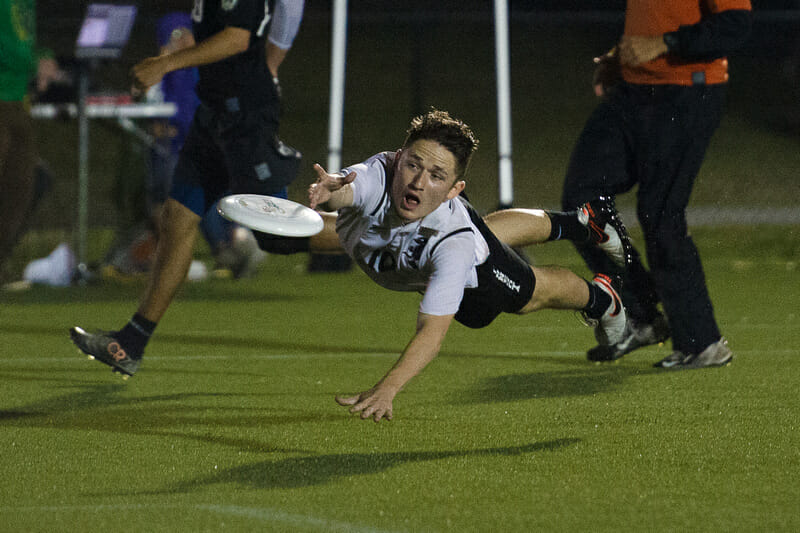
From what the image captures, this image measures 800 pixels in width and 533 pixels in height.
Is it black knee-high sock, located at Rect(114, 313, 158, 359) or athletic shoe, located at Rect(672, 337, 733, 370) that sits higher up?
black knee-high sock, located at Rect(114, 313, 158, 359)

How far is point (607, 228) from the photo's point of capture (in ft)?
14.4

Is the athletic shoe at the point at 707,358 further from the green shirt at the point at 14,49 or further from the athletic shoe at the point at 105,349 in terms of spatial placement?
the green shirt at the point at 14,49

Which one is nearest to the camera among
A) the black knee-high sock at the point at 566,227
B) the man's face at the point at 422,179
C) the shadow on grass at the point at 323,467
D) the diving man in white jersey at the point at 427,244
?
the shadow on grass at the point at 323,467

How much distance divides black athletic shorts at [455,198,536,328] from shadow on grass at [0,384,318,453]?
56 cm

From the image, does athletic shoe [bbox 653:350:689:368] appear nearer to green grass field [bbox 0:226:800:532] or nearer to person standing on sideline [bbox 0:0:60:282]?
green grass field [bbox 0:226:800:532]

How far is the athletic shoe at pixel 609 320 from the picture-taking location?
4289mm

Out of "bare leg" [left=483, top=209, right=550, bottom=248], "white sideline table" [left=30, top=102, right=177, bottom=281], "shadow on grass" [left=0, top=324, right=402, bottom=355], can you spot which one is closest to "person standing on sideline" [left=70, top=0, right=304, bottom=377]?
"bare leg" [left=483, top=209, right=550, bottom=248]

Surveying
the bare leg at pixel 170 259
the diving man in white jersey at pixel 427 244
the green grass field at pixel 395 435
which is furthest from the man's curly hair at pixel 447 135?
the bare leg at pixel 170 259

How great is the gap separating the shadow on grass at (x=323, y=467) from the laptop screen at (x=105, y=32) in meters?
5.74

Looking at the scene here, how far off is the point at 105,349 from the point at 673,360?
2168 mm

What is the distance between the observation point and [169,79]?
9.02 m

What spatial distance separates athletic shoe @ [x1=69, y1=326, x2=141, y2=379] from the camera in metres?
4.19

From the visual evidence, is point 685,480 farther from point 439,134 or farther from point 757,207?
point 757,207

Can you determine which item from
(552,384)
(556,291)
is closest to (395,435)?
(556,291)
